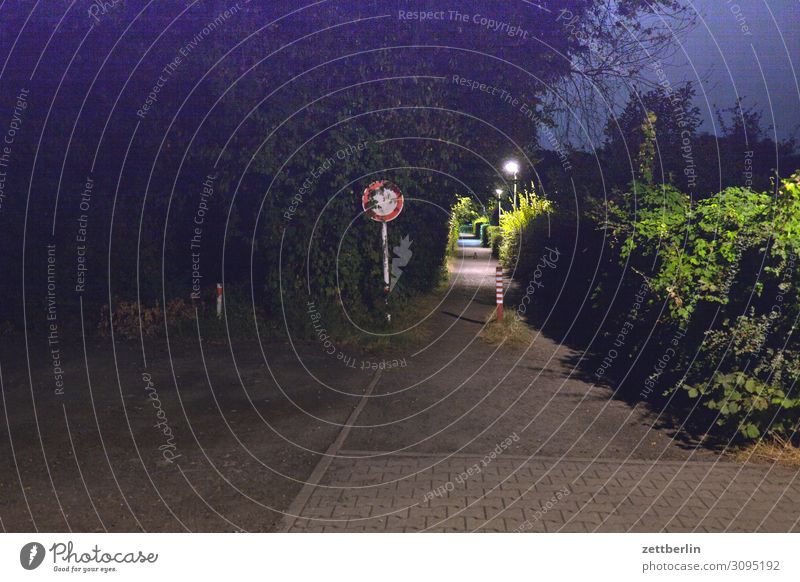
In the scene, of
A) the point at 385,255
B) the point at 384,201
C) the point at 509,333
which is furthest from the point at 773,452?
the point at 385,255

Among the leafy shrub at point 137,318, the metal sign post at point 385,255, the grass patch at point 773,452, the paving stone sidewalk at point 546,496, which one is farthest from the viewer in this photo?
A: the metal sign post at point 385,255

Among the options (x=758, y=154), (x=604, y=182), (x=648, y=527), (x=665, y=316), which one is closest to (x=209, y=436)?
(x=648, y=527)

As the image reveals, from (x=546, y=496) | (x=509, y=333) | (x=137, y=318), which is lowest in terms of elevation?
(x=137, y=318)

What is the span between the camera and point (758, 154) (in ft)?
72.2

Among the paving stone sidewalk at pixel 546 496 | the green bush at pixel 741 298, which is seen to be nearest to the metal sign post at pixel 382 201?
the green bush at pixel 741 298

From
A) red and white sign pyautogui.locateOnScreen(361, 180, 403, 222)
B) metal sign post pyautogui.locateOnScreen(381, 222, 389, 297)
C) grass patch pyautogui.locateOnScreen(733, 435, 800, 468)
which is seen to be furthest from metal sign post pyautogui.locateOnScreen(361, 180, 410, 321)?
grass patch pyautogui.locateOnScreen(733, 435, 800, 468)

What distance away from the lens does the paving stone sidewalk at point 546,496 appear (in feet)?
18.5

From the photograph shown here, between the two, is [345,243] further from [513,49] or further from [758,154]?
[758,154]

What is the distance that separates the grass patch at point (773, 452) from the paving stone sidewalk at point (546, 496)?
19 centimetres

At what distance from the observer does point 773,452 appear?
7.29m

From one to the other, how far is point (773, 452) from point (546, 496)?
8.32 feet

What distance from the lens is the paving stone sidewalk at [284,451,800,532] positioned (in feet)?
18.5

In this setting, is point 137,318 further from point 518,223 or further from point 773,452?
point 518,223

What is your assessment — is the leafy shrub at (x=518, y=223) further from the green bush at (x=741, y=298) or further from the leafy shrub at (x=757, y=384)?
the leafy shrub at (x=757, y=384)
